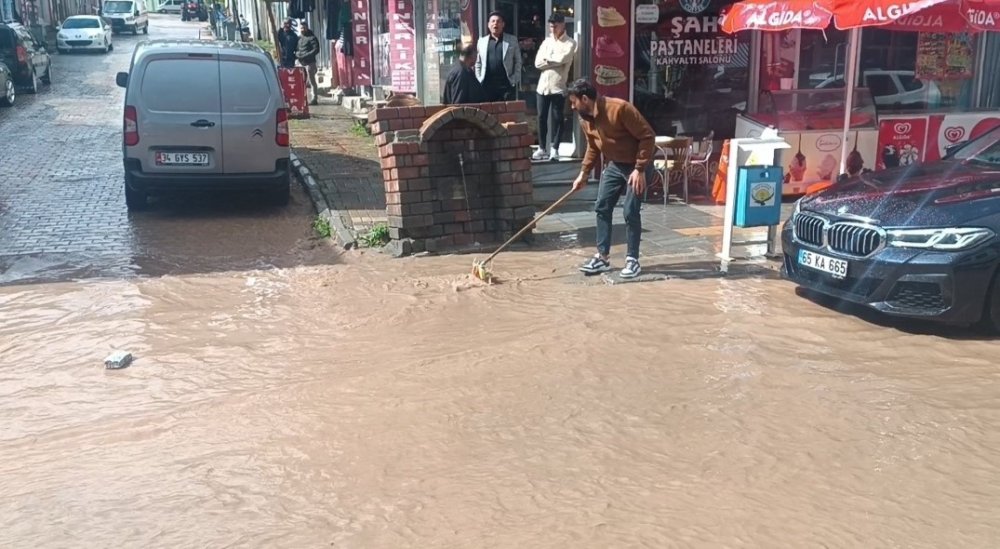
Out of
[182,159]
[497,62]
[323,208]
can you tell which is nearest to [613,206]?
[323,208]

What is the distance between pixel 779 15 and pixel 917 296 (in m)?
4.48

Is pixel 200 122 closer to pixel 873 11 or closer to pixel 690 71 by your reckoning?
pixel 690 71

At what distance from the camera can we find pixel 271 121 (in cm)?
1005

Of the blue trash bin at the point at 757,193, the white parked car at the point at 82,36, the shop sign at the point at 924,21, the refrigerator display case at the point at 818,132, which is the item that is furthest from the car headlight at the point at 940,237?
the white parked car at the point at 82,36

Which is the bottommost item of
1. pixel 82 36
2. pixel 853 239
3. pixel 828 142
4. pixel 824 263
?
pixel 824 263

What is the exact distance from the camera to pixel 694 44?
1183cm

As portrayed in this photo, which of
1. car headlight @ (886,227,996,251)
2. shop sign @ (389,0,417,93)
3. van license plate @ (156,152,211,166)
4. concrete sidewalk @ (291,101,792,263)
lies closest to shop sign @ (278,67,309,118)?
shop sign @ (389,0,417,93)

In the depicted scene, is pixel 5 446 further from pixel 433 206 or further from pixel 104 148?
pixel 104 148

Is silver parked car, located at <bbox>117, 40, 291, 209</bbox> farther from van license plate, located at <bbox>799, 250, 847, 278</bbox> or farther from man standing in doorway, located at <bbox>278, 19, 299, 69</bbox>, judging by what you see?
man standing in doorway, located at <bbox>278, 19, 299, 69</bbox>

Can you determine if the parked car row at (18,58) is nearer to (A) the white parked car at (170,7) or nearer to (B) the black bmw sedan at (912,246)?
(B) the black bmw sedan at (912,246)

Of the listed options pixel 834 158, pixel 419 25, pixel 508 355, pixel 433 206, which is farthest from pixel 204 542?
pixel 419 25

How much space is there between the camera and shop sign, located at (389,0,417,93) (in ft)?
56.8

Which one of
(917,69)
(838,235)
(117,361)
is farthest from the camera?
(917,69)

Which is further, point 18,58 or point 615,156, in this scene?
point 18,58
